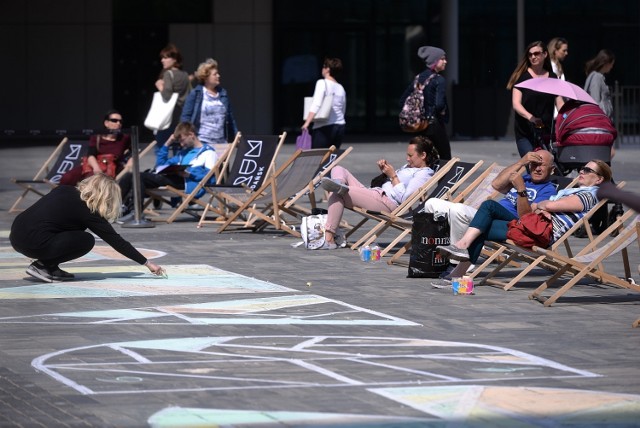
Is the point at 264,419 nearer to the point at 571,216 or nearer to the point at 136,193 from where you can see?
the point at 571,216

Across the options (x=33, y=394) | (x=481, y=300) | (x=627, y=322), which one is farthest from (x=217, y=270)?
(x=33, y=394)

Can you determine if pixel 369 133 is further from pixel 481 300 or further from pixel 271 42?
pixel 481 300

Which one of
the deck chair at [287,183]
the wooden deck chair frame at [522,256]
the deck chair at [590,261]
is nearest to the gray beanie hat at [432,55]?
the deck chair at [287,183]

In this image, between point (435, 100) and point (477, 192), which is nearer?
point (477, 192)

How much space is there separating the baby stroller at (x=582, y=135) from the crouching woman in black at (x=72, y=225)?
4.55 metres

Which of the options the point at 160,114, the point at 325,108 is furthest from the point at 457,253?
the point at 160,114

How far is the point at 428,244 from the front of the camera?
1130cm

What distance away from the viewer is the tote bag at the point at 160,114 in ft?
58.0

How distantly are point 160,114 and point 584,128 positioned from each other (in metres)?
6.02

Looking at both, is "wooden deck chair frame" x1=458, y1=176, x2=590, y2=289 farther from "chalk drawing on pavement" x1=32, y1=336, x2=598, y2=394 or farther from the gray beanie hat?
the gray beanie hat

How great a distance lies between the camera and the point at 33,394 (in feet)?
22.7

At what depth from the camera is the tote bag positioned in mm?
17672

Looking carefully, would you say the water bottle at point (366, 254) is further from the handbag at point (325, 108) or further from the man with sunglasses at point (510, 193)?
the handbag at point (325, 108)

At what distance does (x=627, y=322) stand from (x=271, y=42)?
2587cm
